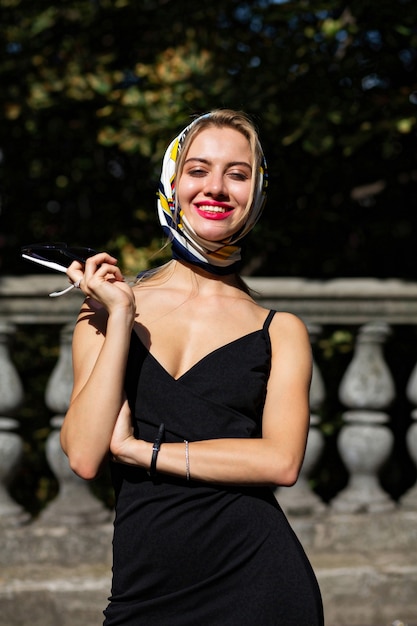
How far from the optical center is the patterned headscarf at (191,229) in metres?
2.69

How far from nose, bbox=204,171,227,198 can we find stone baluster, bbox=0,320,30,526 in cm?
221

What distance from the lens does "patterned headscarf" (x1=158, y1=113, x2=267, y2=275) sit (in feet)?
8.82

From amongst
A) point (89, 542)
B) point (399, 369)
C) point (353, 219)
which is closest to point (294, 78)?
point (353, 219)

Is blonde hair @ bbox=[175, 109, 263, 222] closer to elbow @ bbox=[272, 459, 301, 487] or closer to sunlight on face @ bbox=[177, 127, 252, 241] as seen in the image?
sunlight on face @ bbox=[177, 127, 252, 241]

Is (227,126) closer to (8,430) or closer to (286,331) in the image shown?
(286,331)

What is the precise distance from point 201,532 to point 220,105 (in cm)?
367

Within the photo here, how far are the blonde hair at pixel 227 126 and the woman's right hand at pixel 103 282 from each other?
0.32 m

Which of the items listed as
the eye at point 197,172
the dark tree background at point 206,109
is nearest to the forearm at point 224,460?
the eye at point 197,172

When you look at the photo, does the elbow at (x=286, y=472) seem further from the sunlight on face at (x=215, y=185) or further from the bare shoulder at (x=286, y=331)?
the sunlight on face at (x=215, y=185)

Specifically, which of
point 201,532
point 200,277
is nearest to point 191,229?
point 200,277

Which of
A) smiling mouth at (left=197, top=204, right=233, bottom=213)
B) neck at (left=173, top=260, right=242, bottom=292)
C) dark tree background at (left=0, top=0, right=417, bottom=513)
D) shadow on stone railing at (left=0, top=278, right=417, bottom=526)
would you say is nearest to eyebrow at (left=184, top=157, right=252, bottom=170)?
smiling mouth at (left=197, top=204, right=233, bottom=213)

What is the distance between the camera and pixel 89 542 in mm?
4586

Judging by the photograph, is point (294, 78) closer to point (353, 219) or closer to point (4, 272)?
point (353, 219)

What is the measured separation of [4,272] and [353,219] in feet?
7.64
